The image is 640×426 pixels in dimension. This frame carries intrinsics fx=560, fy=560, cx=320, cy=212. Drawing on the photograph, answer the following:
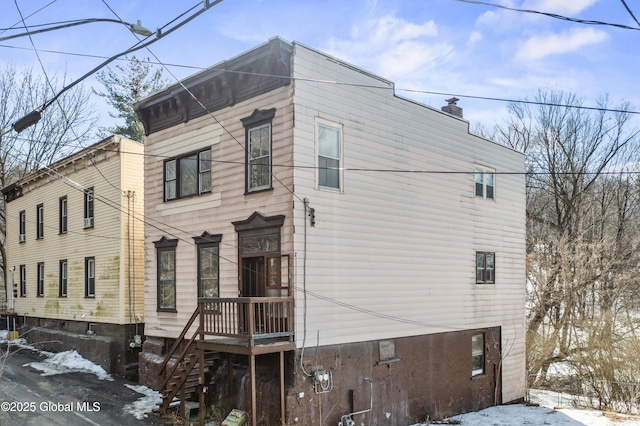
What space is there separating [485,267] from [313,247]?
8301mm

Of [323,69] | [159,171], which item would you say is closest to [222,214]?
[159,171]

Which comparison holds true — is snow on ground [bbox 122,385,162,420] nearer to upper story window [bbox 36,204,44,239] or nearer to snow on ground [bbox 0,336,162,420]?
snow on ground [bbox 0,336,162,420]

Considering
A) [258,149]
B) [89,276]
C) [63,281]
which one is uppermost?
[258,149]

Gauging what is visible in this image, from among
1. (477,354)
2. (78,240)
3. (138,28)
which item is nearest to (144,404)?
(78,240)

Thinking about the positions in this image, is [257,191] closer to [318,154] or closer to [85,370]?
[318,154]

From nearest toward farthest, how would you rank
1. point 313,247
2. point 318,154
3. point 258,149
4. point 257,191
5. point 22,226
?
point 313,247 → point 318,154 → point 257,191 → point 258,149 → point 22,226

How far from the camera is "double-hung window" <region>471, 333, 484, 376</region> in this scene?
1884 cm

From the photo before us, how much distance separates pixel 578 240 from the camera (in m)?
29.0

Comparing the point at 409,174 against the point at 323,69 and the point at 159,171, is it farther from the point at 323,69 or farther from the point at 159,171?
the point at 159,171

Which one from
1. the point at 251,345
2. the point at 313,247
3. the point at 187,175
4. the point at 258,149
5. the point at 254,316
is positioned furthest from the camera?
the point at 187,175

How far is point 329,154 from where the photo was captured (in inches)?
558

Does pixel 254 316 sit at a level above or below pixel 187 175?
below

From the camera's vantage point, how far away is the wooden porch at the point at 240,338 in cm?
1202

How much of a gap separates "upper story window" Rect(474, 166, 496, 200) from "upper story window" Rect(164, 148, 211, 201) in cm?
894
